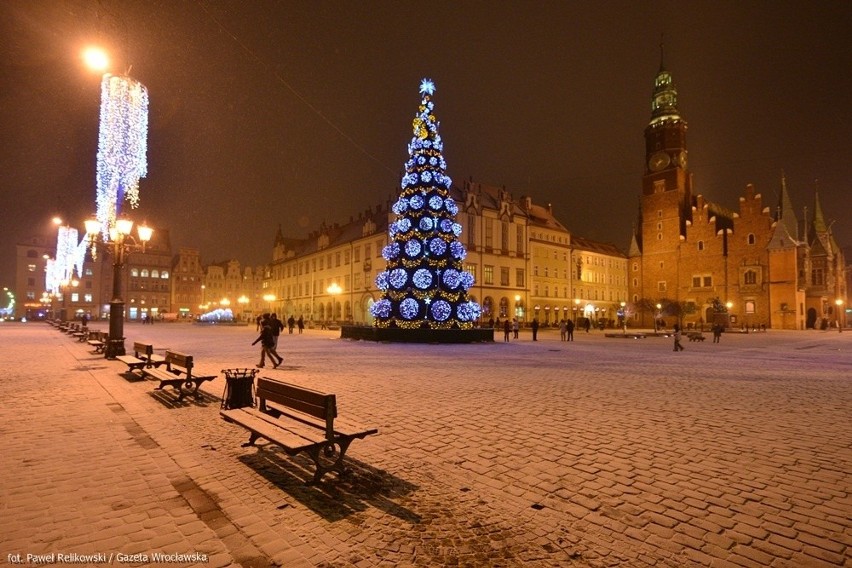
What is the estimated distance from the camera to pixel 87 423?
7664mm

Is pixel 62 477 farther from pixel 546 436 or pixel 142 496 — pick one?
pixel 546 436

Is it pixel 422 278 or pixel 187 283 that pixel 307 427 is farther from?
pixel 187 283

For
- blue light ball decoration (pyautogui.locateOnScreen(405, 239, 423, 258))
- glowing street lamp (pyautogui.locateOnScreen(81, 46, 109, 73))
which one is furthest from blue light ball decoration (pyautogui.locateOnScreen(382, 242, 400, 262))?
glowing street lamp (pyautogui.locateOnScreen(81, 46, 109, 73))

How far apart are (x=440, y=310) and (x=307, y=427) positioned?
73.8 feet

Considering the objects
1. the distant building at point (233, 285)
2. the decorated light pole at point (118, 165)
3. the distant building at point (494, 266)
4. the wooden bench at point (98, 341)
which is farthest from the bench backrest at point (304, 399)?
the distant building at point (233, 285)

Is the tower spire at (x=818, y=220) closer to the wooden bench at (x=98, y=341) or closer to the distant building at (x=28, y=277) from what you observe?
the wooden bench at (x=98, y=341)

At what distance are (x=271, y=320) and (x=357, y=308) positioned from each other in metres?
43.1

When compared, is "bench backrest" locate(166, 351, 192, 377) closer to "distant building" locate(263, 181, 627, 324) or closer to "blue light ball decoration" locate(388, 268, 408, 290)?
"blue light ball decoration" locate(388, 268, 408, 290)

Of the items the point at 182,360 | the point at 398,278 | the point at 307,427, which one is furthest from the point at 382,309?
the point at 307,427

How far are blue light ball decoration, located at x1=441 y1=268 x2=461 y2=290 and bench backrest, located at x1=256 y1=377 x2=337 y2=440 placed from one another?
21.9 m

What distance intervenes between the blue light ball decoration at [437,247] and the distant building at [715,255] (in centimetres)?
3644

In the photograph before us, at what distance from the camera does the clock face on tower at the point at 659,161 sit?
7106 centimetres

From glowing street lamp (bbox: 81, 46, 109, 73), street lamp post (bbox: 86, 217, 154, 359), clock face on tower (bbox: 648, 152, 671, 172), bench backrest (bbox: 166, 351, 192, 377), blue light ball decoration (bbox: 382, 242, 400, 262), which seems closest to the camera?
glowing street lamp (bbox: 81, 46, 109, 73)

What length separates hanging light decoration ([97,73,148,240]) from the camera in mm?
14992
